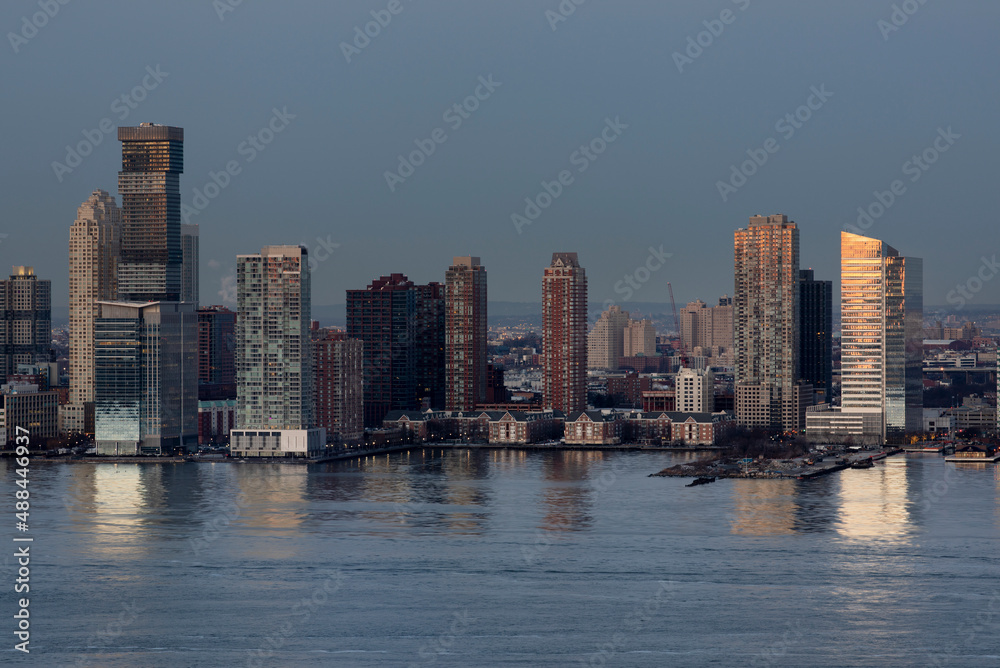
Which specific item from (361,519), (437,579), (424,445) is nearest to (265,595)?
(437,579)

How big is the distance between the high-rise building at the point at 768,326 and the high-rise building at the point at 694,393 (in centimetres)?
139

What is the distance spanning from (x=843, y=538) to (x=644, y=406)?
4258 cm

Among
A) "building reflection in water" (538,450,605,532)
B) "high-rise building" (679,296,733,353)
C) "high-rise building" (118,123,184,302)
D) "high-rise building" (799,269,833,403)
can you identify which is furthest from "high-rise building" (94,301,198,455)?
"high-rise building" (679,296,733,353)

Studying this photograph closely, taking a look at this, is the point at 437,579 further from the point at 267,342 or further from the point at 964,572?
A: the point at 267,342

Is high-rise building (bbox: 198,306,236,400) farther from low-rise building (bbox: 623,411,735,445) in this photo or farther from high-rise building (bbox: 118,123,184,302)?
low-rise building (bbox: 623,411,735,445)

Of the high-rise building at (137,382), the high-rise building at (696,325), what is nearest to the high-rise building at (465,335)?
the high-rise building at (137,382)

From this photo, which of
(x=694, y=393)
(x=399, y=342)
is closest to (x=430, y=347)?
(x=399, y=342)

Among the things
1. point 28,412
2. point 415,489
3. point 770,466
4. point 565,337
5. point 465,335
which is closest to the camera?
point 415,489

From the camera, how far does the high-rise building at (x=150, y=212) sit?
74.2 m

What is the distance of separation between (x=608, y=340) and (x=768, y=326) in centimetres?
4390

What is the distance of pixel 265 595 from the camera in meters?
29.5

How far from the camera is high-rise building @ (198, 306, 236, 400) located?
83125 mm

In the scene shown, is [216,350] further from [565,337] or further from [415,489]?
[415,489]

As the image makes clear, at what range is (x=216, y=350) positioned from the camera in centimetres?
8444
